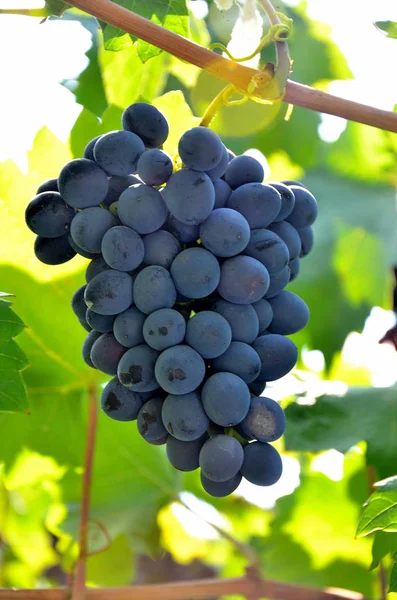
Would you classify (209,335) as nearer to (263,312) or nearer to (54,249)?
(263,312)

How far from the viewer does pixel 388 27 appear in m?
0.98

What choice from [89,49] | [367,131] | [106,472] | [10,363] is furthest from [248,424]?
[367,131]

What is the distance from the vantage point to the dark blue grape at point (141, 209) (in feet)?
2.61

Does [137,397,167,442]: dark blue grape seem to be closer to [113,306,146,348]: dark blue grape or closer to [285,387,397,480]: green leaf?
[113,306,146,348]: dark blue grape

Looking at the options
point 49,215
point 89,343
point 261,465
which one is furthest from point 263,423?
point 49,215

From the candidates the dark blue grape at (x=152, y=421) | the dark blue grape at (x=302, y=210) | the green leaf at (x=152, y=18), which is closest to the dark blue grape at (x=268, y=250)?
the dark blue grape at (x=302, y=210)

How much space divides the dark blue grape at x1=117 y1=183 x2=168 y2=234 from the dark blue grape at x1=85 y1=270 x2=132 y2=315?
6 centimetres

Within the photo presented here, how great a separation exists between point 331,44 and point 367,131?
0.83 ft

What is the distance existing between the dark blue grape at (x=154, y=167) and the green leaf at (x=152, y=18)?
264 millimetres

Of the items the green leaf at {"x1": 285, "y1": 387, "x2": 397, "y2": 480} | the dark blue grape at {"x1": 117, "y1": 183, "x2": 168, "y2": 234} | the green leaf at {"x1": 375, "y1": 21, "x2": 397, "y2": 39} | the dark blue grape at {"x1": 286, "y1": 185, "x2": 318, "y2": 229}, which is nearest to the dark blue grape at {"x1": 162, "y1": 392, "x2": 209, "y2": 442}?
the dark blue grape at {"x1": 117, "y1": 183, "x2": 168, "y2": 234}

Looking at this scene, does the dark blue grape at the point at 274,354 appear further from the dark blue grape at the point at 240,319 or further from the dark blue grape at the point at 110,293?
the dark blue grape at the point at 110,293

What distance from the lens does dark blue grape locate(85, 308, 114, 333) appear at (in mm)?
834

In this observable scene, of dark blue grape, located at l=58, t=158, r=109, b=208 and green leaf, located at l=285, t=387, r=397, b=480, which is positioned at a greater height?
dark blue grape, located at l=58, t=158, r=109, b=208

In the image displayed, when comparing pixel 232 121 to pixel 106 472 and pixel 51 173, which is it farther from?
pixel 106 472
